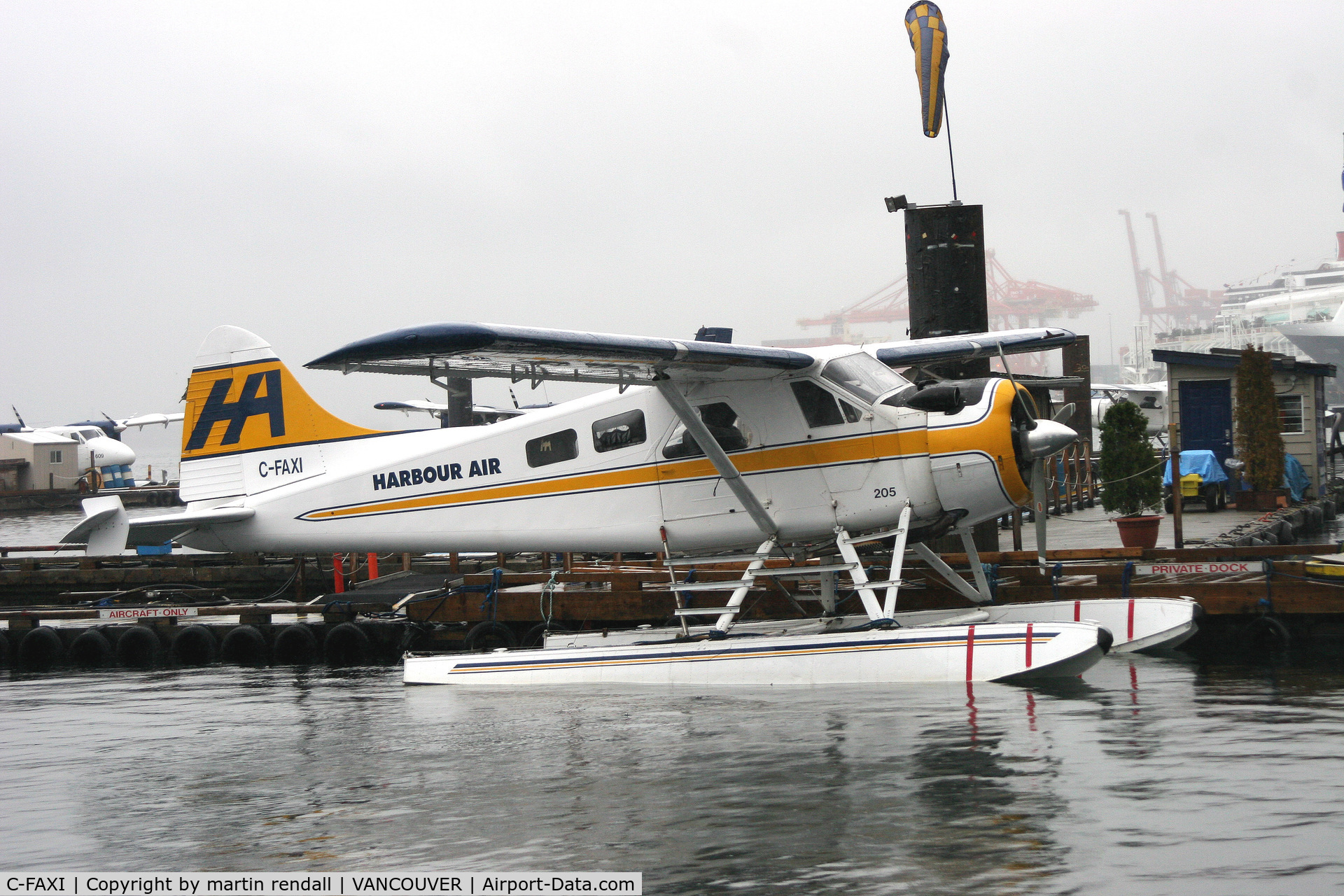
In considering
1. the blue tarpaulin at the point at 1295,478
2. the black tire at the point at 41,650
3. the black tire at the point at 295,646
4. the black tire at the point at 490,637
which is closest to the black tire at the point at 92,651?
the black tire at the point at 41,650

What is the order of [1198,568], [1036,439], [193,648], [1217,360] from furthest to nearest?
[1217,360], [193,648], [1198,568], [1036,439]

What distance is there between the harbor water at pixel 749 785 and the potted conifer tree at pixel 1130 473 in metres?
3.48

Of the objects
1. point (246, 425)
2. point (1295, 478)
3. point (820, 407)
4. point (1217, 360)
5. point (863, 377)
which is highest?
point (1217, 360)

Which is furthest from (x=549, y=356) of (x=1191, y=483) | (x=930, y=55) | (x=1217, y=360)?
(x=1217, y=360)

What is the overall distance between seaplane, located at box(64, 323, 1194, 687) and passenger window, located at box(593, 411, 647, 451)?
0.02 metres

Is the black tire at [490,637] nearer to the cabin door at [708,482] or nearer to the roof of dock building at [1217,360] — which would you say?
the cabin door at [708,482]

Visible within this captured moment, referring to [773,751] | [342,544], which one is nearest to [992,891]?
[773,751]

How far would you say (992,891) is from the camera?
189 inches

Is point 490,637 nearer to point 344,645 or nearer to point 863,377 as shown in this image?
point 344,645

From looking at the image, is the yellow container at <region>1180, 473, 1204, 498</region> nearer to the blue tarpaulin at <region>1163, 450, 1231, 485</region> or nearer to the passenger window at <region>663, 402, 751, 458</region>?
the blue tarpaulin at <region>1163, 450, 1231, 485</region>

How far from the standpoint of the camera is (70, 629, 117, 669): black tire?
1354 cm

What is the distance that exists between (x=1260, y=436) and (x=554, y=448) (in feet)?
45.0

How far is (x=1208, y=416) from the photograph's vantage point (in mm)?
23047

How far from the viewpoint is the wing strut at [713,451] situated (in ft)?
33.6
